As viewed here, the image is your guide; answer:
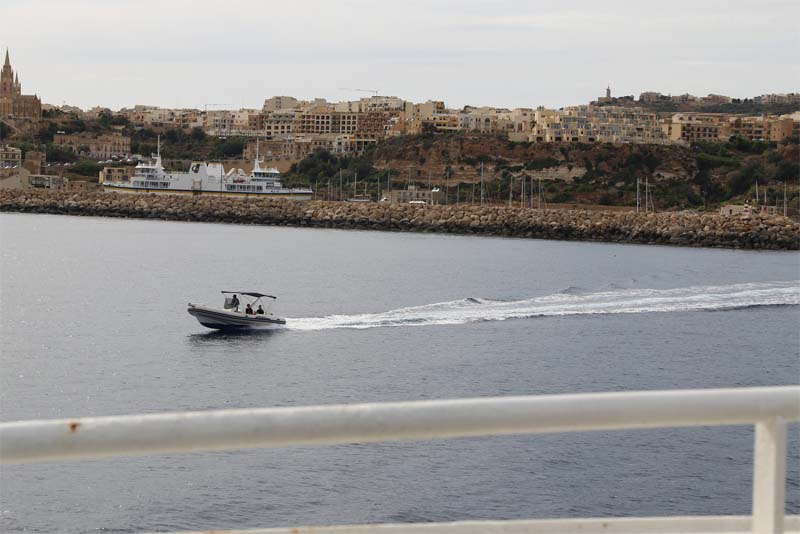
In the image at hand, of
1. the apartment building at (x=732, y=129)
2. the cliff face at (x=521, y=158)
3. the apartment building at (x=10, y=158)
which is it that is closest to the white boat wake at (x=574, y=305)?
the cliff face at (x=521, y=158)

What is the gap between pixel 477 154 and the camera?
4294 inches

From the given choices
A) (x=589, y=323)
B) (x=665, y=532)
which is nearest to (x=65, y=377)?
(x=589, y=323)

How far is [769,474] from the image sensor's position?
6.71 ft

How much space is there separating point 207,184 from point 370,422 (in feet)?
322

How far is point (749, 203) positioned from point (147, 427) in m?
91.3

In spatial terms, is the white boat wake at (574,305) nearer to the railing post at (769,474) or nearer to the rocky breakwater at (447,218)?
the railing post at (769,474)

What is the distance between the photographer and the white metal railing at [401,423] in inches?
70.1

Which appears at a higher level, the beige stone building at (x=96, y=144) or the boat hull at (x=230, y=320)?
the beige stone building at (x=96, y=144)

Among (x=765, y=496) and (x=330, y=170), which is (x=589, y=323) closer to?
(x=765, y=496)

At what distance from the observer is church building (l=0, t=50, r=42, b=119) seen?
163375 millimetres

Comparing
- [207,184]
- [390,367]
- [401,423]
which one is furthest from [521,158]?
[401,423]

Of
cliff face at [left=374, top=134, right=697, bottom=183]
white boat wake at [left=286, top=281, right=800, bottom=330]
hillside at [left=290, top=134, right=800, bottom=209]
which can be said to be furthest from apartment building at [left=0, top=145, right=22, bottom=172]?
white boat wake at [left=286, top=281, right=800, bottom=330]

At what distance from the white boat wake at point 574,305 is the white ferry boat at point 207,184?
203 ft

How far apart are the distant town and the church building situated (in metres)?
0.15
